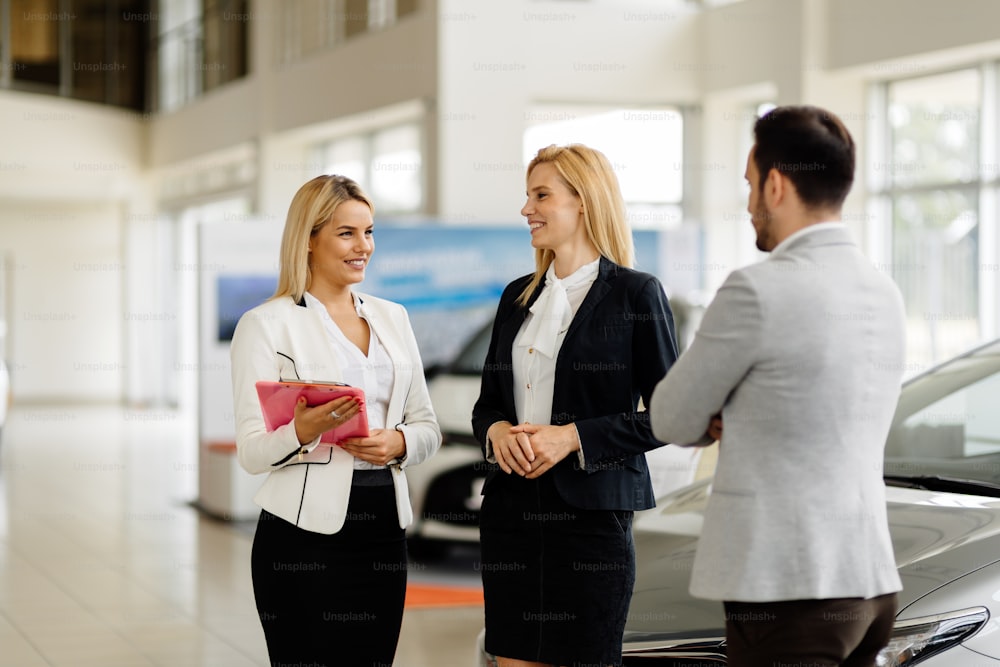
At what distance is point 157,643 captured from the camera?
5340 millimetres

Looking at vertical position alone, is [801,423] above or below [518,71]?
below

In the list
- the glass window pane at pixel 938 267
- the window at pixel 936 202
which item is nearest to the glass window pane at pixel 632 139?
the window at pixel 936 202

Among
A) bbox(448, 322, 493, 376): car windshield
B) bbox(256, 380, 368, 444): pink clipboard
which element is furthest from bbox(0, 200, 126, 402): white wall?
bbox(256, 380, 368, 444): pink clipboard

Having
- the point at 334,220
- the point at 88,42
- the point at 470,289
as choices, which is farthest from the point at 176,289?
the point at 334,220

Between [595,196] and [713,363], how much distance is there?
0.81 metres

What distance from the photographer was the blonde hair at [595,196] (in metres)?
2.66

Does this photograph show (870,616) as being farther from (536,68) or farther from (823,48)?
(536,68)

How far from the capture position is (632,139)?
10852 millimetres

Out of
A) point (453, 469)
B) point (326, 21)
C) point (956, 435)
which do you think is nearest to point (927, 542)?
point (956, 435)

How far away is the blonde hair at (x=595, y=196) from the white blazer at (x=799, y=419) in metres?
0.75

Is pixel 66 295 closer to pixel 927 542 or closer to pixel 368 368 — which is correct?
pixel 368 368

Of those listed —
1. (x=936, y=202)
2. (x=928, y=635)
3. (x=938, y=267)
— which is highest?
(x=936, y=202)

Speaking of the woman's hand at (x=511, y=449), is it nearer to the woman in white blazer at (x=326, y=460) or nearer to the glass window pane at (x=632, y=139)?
the woman in white blazer at (x=326, y=460)

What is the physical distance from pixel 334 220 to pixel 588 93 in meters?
7.83
